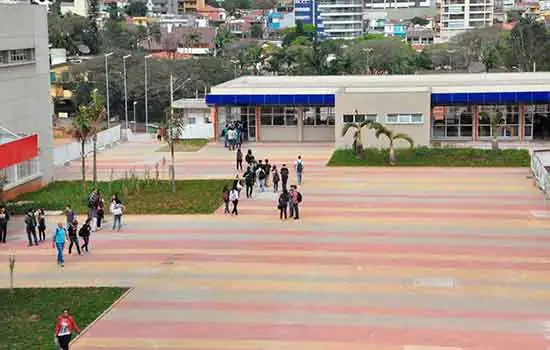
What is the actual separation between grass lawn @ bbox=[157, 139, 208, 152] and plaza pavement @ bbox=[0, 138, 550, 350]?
14172mm

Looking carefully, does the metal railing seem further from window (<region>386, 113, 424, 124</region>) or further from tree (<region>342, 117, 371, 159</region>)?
window (<region>386, 113, 424, 124</region>)

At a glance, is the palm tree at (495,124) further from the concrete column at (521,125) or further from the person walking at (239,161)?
the person walking at (239,161)

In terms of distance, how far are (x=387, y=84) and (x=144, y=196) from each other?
21.5 m

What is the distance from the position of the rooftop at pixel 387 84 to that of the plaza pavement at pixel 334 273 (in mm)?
13215

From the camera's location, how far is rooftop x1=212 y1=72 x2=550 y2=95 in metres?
49.3

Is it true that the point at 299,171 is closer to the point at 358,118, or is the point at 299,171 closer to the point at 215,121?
the point at 358,118

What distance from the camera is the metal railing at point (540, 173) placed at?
3475cm

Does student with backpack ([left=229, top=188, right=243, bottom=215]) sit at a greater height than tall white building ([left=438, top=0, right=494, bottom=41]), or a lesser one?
lesser

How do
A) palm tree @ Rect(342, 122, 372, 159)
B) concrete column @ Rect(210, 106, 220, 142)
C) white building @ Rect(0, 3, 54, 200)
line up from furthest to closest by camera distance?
concrete column @ Rect(210, 106, 220, 142) → palm tree @ Rect(342, 122, 372, 159) → white building @ Rect(0, 3, 54, 200)

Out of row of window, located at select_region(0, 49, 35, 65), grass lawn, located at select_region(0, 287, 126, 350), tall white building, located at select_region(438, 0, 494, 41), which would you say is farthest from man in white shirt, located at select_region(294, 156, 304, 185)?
tall white building, located at select_region(438, 0, 494, 41)

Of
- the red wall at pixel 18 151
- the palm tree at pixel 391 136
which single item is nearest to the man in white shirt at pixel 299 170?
the palm tree at pixel 391 136

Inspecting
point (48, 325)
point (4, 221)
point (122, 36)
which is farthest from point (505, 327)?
point (122, 36)

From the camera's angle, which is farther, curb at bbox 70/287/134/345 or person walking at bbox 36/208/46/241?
person walking at bbox 36/208/46/241

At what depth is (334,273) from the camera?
24312 millimetres
